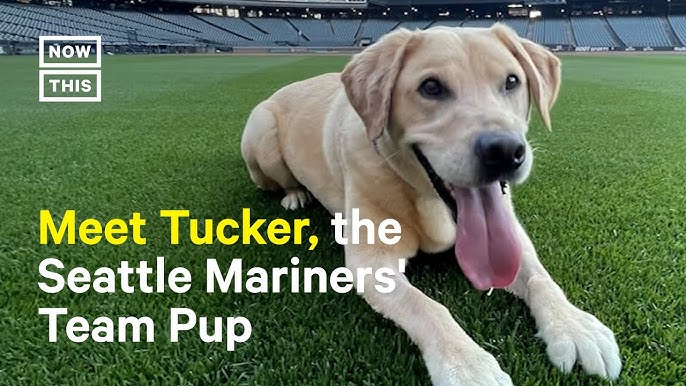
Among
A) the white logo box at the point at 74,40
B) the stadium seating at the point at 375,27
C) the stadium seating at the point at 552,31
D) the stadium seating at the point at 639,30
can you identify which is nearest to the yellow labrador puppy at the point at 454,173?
the white logo box at the point at 74,40

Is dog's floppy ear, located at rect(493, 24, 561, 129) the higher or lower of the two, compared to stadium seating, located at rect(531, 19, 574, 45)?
lower

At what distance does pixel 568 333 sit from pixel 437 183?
2.33 feet

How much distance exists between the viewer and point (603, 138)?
5523mm

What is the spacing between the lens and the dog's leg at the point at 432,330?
1555 millimetres

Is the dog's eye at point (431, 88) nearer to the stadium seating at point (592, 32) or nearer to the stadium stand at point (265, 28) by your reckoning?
the stadium stand at point (265, 28)

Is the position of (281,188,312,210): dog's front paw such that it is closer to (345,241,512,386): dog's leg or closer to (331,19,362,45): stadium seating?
(345,241,512,386): dog's leg

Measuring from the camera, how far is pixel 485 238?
207cm

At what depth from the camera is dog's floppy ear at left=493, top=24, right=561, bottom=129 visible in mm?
2322

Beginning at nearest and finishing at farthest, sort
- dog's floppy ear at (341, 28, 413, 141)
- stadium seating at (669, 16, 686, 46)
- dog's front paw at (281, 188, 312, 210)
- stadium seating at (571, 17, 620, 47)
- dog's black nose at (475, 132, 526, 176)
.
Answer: dog's black nose at (475, 132, 526, 176), dog's floppy ear at (341, 28, 413, 141), dog's front paw at (281, 188, 312, 210), stadium seating at (669, 16, 686, 46), stadium seating at (571, 17, 620, 47)

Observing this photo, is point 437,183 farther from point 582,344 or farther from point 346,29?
point 346,29

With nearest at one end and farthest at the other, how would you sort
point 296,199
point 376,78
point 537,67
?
point 376,78 < point 537,67 < point 296,199

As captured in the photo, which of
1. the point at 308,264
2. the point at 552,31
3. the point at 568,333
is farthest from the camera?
the point at 552,31

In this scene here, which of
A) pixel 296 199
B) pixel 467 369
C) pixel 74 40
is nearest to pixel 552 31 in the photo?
pixel 74 40

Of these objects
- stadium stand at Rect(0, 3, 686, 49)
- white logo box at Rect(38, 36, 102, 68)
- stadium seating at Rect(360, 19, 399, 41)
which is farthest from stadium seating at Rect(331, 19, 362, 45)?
white logo box at Rect(38, 36, 102, 68)
